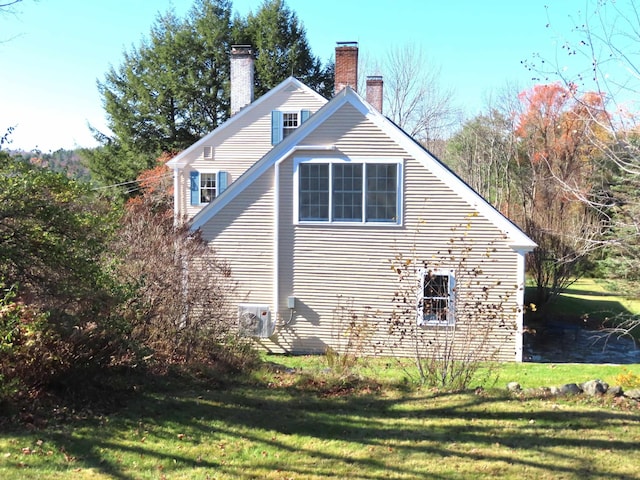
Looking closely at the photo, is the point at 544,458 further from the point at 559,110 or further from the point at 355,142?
the point at 559,110

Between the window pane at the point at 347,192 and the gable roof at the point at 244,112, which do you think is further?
the gable roof at the point at 244,112

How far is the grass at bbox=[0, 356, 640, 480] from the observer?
213 inches

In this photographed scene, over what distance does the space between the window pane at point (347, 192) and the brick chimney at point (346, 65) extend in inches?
212

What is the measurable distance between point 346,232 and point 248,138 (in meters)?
10.0

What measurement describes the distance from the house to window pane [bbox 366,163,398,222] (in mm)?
27

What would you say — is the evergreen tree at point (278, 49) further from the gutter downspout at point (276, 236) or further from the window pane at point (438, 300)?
the window pane at point (438, 300)

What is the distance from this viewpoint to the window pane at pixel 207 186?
78.7 feet

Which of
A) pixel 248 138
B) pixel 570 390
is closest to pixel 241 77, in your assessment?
pixel 248 138

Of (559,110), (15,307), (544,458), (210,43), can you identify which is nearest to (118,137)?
(210,43)

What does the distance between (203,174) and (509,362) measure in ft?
49.8

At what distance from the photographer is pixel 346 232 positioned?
1512 centimetres

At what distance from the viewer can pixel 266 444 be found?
6.08m

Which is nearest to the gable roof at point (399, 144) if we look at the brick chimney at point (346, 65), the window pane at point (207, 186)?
the brick chimney at point (346, 65)

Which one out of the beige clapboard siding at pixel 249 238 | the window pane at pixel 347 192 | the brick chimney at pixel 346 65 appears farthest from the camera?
the brick chimney at pixel 346 65
